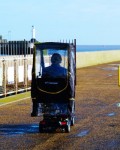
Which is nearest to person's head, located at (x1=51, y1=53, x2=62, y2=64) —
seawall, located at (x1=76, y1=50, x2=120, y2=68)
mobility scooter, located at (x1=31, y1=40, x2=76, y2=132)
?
mobility scooter, located at (x1=31, y1=40, x2=76, y2=132)

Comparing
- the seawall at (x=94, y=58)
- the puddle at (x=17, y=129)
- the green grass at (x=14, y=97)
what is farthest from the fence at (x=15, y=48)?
the puddle at (x=17, y=129)

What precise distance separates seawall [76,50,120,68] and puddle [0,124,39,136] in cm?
2864

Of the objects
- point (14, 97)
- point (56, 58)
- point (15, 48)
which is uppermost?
point (56, 58)

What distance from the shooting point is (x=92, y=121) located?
13.8 meters

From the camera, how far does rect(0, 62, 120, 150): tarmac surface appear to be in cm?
1056

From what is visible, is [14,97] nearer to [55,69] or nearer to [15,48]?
[55,69]

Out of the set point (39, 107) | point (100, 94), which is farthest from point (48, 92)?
point (100, 94)

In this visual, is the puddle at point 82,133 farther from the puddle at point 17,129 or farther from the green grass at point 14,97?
the green grass at point 14,97

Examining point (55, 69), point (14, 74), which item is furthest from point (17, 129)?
point (14, 74)

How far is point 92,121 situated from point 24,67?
29.8 ft

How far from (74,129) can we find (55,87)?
4.19 ft

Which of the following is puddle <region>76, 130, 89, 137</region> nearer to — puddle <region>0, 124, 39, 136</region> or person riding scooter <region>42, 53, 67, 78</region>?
puddle <region>0, 124, 39, 136</region>

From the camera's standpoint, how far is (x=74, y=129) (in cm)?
1256

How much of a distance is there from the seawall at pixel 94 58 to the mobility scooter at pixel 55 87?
2929 cm
